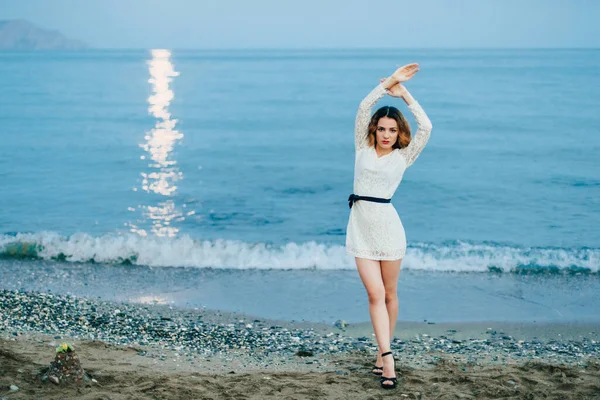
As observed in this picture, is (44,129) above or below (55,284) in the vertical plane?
above

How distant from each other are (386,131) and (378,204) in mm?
591

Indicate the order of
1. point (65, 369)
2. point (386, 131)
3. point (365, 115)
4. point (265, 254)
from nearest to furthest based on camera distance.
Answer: point (65, 369), point (386, 131), point (365, 115), point (265, 254)

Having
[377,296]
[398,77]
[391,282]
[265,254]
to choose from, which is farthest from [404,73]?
[265,254]

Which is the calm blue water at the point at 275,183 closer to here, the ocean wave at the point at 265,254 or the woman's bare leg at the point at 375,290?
the ocean wave at the point at 265,254

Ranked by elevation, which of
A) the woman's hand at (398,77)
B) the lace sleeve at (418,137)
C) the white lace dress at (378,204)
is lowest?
the white lace dress at (378,204)

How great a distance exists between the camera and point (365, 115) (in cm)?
525

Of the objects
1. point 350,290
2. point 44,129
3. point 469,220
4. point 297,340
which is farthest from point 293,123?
point 297,340

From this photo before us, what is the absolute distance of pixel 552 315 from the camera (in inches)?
323

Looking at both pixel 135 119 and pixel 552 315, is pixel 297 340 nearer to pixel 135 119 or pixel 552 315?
pixel 552 315

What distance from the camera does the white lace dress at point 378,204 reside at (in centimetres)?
512

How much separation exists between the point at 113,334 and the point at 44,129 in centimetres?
2501

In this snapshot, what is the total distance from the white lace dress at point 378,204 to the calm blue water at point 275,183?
18.0ft

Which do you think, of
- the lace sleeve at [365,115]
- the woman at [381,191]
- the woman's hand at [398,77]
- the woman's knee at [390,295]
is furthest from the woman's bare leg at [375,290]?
the woman's hand at [398,77]

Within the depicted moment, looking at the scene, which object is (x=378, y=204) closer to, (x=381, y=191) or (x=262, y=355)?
(x=381, y=191)
